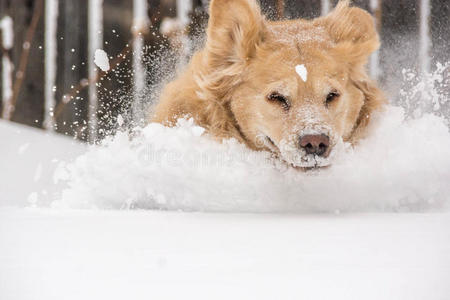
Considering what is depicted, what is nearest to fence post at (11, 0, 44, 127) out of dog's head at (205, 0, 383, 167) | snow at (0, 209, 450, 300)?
dog's head at (205, 0, 383, 167)

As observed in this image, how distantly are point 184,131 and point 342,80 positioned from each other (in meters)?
0.81

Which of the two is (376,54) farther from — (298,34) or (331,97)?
(331,97)

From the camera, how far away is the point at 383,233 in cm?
148

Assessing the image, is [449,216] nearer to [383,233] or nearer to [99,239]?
[383,233]


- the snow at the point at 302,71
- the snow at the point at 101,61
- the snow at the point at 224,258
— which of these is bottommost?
the snow at the point at 224,258

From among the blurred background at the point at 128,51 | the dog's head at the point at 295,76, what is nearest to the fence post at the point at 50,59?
the blurred background at the point at 128,51

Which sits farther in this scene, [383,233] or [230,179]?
[230,179]

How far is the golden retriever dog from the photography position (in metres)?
2.15

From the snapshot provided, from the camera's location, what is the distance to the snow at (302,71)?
226 cm

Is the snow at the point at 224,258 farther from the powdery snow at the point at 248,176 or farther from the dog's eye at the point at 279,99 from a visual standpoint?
the dog's eye at the point at 279,99

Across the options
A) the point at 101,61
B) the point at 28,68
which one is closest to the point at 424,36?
the point at 101,61

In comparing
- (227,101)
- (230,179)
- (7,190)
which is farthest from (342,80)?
(7,190)

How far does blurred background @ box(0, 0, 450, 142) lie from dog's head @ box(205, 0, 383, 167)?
28 cm

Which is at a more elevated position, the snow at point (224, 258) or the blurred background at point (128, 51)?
the blurred background at point (128, 51)
